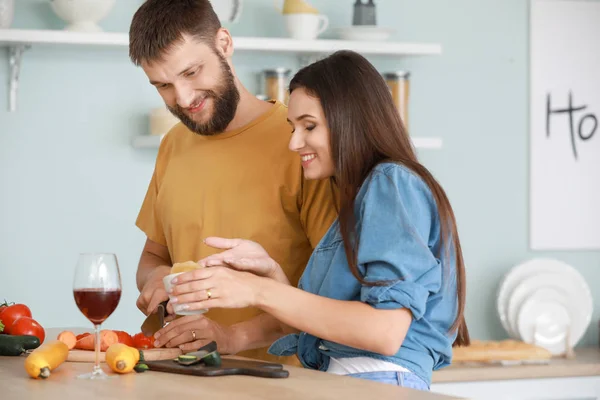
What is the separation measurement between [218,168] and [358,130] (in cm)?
49

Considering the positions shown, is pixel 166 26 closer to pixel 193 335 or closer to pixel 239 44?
pixel 193 335

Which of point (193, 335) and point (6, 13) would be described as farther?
point (6, 13)

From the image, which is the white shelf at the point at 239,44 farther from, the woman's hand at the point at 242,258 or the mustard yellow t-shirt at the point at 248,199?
the woman's hand at the point at 242,258

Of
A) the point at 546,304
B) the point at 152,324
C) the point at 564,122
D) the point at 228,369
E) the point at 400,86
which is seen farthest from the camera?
the point at 564,122

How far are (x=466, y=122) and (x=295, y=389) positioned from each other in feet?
8.37

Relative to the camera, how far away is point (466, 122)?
152 inches

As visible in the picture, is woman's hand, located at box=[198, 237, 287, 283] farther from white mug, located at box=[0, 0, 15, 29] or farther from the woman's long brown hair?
white mug, located at box=[0, 0, 15, 29]

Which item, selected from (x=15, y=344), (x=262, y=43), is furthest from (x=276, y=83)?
(x=15, y=344)

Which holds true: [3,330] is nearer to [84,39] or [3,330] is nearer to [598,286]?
[84,39]

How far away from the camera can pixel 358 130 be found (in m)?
1.76

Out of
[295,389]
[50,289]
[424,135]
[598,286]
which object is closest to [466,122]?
[424,135]

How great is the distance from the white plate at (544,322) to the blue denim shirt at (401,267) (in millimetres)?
2077

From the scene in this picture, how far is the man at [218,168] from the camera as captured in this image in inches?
80.7

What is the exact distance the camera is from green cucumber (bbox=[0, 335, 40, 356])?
1895mm
